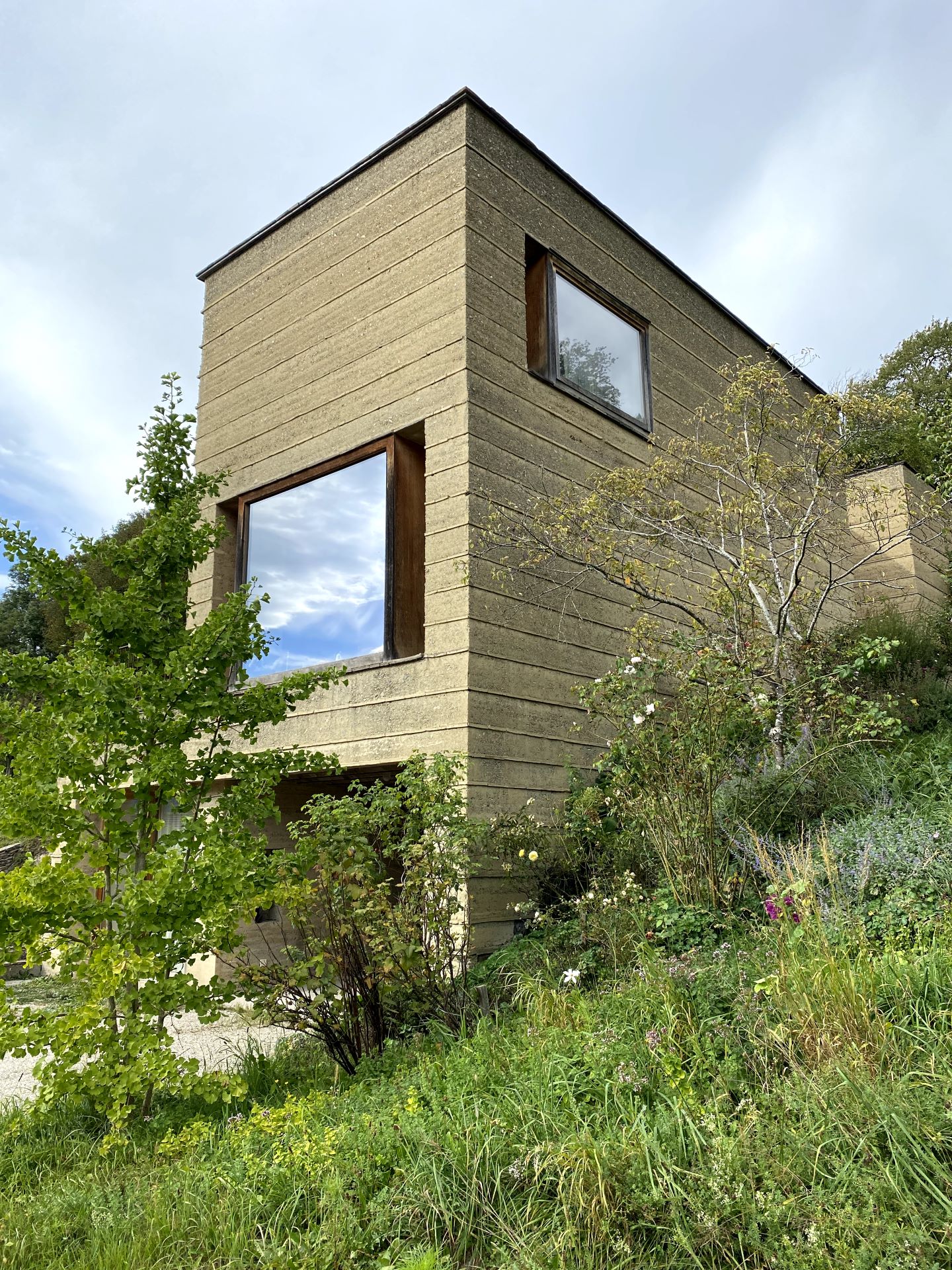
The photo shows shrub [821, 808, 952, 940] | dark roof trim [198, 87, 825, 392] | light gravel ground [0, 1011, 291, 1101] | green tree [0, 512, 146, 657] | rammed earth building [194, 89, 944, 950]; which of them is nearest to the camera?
shrub [821, 808, 952, 940]

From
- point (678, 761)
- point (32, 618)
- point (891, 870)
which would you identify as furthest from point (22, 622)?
point (891, 870)

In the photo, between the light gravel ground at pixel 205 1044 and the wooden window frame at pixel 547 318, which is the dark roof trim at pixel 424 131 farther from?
the light gravel ground at pixel 205 1044

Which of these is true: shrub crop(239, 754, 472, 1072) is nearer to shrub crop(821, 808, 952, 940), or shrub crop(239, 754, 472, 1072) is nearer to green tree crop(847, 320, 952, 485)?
shrub crop(821, 808, 952, 940)

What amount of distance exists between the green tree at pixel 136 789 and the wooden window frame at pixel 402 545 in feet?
6.79

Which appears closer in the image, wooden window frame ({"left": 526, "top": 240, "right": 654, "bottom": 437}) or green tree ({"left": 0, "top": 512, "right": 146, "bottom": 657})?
wooden window frame ({"left": 526, "top": 240, "right": 654, "bottom": 437})

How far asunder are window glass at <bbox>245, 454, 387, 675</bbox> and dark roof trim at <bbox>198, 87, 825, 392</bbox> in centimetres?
272

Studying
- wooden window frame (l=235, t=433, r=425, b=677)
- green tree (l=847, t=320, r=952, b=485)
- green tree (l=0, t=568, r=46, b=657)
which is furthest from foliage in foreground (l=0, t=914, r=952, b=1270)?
green tree (l=0, t=568, r=46, b=657)

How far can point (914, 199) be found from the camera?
1040cm

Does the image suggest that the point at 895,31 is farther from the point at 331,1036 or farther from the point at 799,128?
the point at 331,1036

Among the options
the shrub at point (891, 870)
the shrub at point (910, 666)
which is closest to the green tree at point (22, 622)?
the shrub at point (910, 666)

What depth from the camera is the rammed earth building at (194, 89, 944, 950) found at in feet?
21.6

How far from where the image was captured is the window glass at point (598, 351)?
801cm

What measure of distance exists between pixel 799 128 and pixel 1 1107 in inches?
387

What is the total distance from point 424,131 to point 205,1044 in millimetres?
7317
